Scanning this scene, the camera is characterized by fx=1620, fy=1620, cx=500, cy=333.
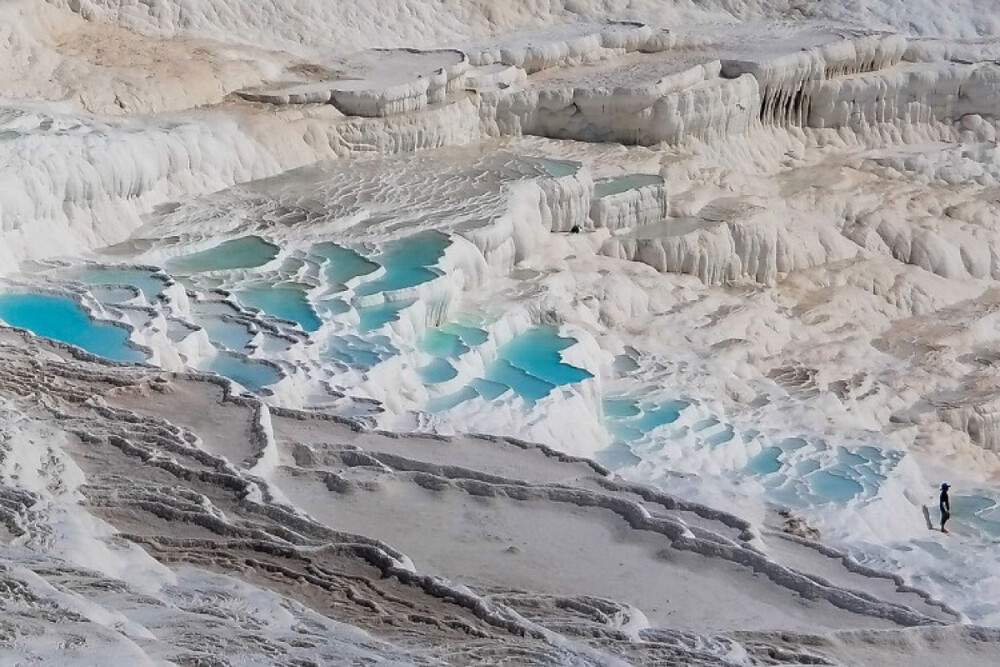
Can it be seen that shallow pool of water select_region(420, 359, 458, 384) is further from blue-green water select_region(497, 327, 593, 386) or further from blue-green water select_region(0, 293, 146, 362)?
blue-green water select_region(0, 293, 146, 362)

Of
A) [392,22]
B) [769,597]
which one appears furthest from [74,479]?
[392,22]

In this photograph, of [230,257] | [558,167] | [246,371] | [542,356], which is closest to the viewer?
[246,371]

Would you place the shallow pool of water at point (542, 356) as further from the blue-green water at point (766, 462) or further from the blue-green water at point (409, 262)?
the blue-green water at point (766, 462)

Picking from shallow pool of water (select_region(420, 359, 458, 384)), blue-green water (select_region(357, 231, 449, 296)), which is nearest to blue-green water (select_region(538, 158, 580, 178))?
blue-green water (select_region(357, 231, 449, 296))

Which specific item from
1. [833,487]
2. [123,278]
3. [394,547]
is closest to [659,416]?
[833,487]

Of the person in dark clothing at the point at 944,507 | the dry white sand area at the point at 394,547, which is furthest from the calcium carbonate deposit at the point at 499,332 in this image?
the person in dark clothing at the point at 944,507

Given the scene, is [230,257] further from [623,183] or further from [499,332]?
[623,183]
